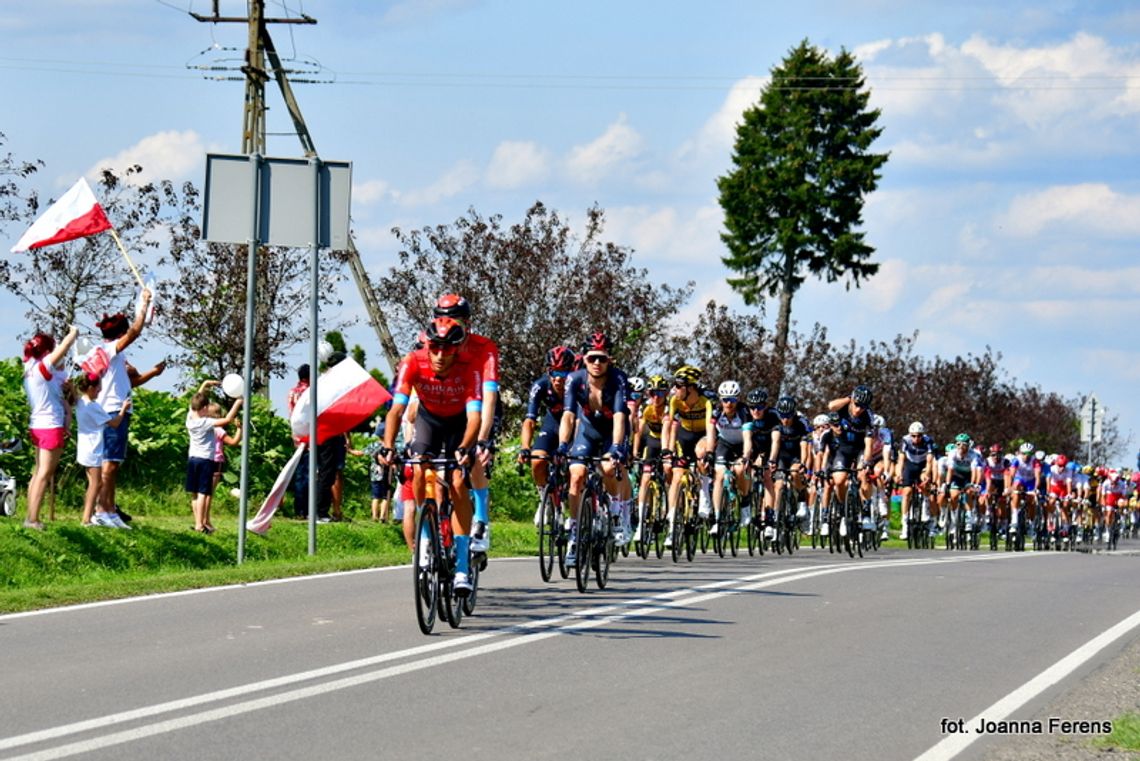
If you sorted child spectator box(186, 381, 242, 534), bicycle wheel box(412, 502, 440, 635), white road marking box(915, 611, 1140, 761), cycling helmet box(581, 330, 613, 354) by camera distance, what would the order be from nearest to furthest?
1. white road marking box(915, 611, 1140, 761)
2. bicycle wheel box(412, 502, 440, 635)
3. cycling helmet box(581, 330, 613, 354)
4. child spectator box(186, 381, 242, 534)

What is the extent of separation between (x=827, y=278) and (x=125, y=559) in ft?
164

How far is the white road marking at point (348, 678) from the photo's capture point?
766 centimetres

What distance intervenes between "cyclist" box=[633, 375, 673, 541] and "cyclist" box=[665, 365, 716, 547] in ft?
0.50

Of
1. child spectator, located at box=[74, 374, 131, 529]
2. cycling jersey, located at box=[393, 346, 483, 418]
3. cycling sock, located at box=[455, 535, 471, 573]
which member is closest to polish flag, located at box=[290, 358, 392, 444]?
child spectator, located at box=[74, 374, 131, 529]

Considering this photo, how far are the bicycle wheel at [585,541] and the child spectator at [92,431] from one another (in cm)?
433

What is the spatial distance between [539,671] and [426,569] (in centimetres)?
157

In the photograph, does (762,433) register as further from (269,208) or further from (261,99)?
(261,99)

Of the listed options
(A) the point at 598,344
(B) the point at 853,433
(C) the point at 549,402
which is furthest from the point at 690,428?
(A) the point at 598,344

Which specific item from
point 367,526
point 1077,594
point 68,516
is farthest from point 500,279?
point 1077,594

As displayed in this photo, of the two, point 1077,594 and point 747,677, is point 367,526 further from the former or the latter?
point 747,677

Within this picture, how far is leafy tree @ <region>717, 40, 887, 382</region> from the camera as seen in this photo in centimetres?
6297

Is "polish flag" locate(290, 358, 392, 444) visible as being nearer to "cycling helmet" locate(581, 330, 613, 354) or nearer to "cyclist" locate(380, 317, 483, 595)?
"cycling helmet" locate(581, 330, 613, 354)

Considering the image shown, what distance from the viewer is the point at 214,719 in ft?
26.7

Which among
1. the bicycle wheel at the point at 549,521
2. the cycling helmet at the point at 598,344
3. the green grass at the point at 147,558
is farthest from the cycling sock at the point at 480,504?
the cycling helmet at the point at 598,344
